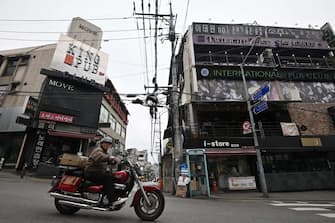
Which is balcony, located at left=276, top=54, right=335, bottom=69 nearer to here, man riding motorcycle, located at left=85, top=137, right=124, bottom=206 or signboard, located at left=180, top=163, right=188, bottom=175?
signboard, located at left=180, top=163, right=188, bottom=175

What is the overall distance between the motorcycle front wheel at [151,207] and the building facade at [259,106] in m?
8.05

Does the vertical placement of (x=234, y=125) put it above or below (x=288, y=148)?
above

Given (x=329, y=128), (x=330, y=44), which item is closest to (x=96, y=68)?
(x=329, y=128)

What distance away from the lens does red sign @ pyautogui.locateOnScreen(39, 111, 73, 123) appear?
14.7m

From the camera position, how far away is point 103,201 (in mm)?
3496

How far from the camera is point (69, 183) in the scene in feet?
11.8

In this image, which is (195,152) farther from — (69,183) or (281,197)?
(69,183)

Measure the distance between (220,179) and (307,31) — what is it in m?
18.9

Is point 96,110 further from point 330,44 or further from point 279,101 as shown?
point 330,44

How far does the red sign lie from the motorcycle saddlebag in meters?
13.6

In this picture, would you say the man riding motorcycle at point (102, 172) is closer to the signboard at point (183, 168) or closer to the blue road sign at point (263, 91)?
the signboard at point (183, 168)

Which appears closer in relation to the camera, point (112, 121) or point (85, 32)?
point (85, 32)

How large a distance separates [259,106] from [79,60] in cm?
1743

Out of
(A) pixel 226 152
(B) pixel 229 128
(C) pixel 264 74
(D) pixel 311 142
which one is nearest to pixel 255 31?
(C) pixel 264 74
